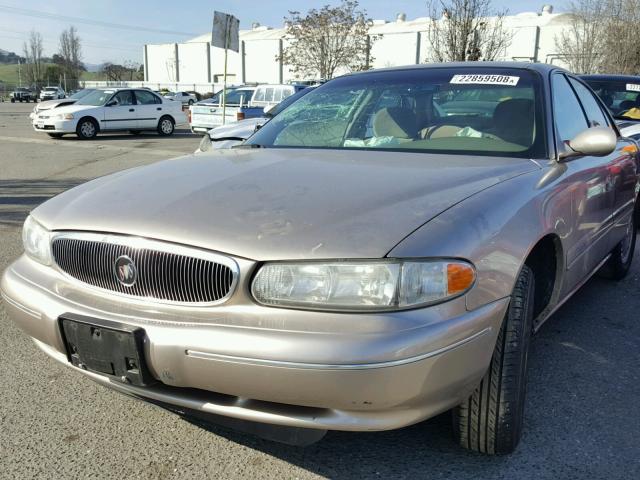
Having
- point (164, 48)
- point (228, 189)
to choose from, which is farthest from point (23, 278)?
point (164, 48)

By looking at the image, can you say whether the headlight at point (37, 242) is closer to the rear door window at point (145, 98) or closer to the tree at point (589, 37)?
the rear door window at point (145, 98)

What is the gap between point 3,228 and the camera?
596 cm

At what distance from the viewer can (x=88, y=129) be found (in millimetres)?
16781

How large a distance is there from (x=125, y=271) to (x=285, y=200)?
606 millimetres

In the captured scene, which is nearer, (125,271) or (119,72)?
(125,271)

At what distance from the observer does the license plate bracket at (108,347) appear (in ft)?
6.37

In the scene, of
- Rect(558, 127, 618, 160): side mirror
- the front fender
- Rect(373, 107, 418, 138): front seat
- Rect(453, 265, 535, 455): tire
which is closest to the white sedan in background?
Rect(373, 107, 418, 138): front seat

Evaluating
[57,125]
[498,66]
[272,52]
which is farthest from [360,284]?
[272,52]

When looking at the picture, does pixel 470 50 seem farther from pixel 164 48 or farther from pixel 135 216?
pixel 164 48

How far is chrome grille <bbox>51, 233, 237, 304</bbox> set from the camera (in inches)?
75.7

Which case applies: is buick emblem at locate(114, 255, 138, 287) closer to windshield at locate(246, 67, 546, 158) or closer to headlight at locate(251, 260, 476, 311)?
headlight at locate(251, 260, 476, 311)

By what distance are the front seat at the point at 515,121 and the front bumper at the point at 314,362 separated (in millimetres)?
1225

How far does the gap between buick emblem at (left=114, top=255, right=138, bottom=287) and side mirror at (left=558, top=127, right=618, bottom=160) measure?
2.00m

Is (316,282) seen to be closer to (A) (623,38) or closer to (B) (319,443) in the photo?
(B) (319,443)
